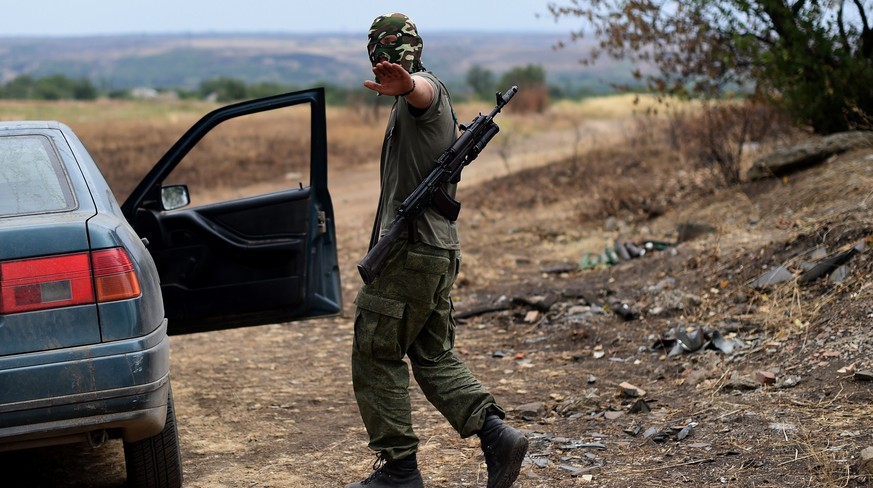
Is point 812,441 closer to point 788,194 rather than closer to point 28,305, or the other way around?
point 28,305

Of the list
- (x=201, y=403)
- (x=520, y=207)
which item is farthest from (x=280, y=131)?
Result: (x=201, y=403)

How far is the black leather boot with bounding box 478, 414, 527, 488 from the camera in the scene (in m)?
3.71

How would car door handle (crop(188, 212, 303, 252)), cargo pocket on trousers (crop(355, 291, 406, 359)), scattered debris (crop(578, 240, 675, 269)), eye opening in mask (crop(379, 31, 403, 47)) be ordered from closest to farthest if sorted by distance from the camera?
eye opening in mask (crop(379, 31, 403, 47)), cargo pocket on trousers (crop(355, 291, 406, 359)), car door handle (crop(188, 212, 303, 252)), scattered debris (crop(578, 240, 675, 269))

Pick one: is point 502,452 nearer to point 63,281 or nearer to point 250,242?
point 63,281

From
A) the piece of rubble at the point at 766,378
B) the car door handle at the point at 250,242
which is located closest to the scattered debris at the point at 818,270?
the piece of rubble at the point at 766,378

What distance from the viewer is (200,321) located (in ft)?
16.9

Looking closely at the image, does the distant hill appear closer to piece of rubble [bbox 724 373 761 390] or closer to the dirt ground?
the dirt ground

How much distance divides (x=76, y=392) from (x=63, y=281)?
365 mm

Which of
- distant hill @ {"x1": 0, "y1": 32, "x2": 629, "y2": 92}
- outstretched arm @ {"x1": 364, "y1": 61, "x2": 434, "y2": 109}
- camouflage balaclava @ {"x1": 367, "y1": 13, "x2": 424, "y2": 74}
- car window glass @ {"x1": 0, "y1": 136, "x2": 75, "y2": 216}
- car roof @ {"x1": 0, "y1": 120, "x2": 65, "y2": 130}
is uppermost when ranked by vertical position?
camouflage balaclava @ {"x1": 367, "y1": 13, "x2": 424, "y2": 74}

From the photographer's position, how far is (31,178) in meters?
3.68

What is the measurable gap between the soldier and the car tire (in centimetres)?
72

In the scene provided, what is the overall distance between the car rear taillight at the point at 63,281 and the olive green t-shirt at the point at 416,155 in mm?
968

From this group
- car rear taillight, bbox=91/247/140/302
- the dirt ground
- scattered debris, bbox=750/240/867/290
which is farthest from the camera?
scattered debris, bbox=750/240/867/290

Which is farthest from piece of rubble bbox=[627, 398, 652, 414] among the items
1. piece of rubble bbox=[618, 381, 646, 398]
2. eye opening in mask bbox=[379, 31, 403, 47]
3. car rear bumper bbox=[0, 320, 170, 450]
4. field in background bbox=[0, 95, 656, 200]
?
field in background bbox=[0, 95, 656, 200]
